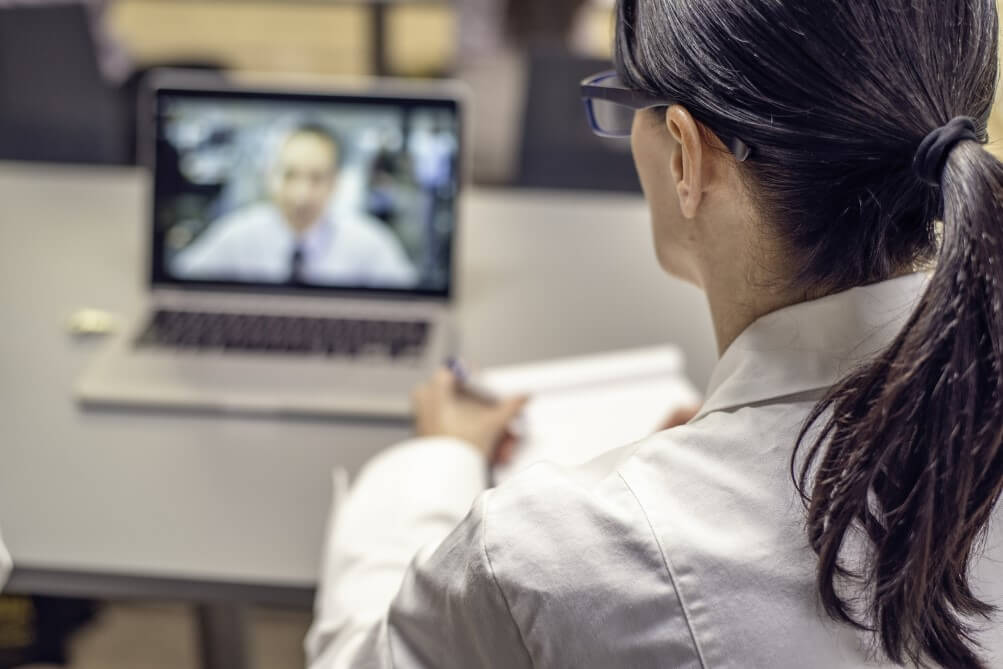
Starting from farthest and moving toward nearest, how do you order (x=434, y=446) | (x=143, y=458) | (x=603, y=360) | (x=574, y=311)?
(x=574, y=311)
(x=603, y=360)
(x=143, y=458)
(x=434, y=446)

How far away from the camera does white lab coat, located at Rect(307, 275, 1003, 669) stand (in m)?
0.57

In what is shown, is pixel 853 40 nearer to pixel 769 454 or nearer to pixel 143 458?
pixel 769 454

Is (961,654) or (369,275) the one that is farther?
(369,275)

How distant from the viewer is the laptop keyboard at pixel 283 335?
125cm

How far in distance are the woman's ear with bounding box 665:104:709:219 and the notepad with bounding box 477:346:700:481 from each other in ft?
1.50

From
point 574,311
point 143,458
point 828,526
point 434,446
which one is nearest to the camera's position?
point 828,526

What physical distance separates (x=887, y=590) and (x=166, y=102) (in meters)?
1.07

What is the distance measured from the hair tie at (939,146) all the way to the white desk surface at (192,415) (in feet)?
2.19

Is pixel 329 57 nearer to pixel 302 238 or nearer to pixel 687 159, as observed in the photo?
pixel 302 238

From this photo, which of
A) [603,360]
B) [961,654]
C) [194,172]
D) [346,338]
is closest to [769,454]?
[961,654]

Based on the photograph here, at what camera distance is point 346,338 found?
4.17 ft

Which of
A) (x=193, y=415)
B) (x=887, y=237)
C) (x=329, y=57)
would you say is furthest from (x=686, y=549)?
(x=329, y=57)

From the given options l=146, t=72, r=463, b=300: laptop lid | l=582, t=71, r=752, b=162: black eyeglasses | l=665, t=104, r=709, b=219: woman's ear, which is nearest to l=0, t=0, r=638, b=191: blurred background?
l=146, t=72, r=463, b=300: laptop lid

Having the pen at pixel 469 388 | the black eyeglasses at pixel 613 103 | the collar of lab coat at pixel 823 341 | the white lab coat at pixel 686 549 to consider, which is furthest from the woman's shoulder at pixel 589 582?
the pen at pixel 469 388
